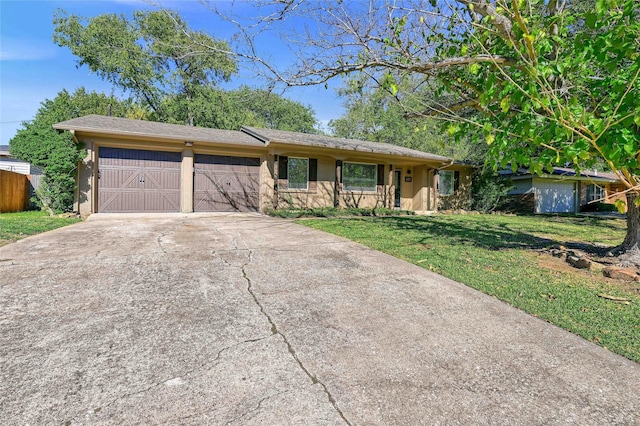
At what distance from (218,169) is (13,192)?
22.1 feet

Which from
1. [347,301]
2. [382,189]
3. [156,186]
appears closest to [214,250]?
[347,301]

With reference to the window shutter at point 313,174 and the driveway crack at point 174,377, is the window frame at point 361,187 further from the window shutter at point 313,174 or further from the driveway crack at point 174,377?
the driveway crack at point 174,377

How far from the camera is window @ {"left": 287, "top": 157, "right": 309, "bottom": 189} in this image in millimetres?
12641

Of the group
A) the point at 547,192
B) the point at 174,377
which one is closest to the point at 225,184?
the point at 174,377

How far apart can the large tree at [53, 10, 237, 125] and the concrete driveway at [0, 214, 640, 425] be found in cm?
1903

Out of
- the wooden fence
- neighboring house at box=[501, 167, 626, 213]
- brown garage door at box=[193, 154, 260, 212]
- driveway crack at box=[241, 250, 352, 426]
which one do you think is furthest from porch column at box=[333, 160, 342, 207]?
the wooden fence

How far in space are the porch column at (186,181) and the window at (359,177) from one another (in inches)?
240

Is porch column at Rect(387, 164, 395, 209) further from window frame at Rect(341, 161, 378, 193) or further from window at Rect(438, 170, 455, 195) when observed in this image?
window at Rect(438, 170, 455, 195)

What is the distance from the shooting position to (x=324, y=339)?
8.14 ft

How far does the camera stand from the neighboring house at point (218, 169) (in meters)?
10.1

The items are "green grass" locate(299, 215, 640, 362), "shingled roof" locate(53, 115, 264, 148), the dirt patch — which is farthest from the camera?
"shingled roof" locate(53, 115, 264, 148)

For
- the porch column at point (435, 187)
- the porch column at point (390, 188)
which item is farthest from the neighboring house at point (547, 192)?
the porch column at point (390, 188)

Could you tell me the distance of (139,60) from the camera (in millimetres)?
21797

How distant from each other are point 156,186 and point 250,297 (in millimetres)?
9115
